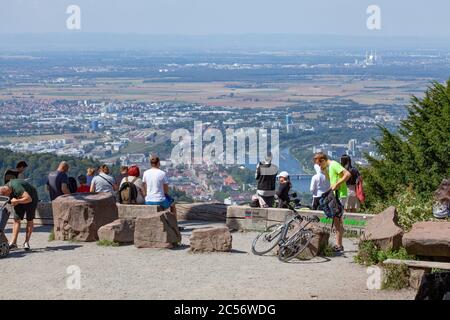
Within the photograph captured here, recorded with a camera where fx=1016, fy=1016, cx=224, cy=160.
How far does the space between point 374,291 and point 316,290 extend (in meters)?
0.74

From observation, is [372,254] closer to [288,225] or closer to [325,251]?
[325,251]

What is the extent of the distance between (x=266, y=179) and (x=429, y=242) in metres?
5.41

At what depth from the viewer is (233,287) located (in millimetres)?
13031

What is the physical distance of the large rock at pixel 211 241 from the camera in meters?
15.6

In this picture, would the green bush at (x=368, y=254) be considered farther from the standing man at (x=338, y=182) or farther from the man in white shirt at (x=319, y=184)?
the man in white shirt at (x=319, y=184)

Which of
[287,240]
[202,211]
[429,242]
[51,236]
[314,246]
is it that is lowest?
[202,211]

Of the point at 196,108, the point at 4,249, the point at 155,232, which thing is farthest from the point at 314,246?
the point at 196,108

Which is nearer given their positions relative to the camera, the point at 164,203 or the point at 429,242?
the point at 429,242

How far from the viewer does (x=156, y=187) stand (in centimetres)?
1727

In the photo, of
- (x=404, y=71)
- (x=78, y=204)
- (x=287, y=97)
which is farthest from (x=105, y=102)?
(x=78, y=204)

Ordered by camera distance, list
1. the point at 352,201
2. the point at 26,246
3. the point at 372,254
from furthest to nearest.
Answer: the point at 352,201 < the point at 26,246 < the point at 372,254

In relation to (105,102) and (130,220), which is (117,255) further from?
(105,102)

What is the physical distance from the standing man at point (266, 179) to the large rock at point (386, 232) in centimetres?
343
